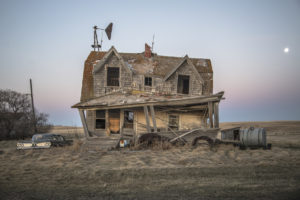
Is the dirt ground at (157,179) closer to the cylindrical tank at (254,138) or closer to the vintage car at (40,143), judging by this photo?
the cylindrical tank at (254,138)

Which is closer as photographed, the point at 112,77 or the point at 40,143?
the point at 40,143

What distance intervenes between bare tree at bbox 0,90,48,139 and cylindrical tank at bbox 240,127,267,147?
68.0 feet

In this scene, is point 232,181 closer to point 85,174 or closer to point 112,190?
point 112,190

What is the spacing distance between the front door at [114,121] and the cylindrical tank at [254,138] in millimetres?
8752

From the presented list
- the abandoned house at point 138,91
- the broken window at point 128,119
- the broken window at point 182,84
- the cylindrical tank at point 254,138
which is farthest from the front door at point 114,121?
the cylindrical tank at point 254,138

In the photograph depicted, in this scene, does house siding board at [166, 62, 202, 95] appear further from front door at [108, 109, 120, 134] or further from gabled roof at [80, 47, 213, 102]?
front door at [108, 109, 120, 134]

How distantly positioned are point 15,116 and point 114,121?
13.2 meters

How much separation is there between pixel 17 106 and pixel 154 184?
73.9ft

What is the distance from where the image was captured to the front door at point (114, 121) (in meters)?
16.2

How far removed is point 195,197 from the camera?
16.0 ft

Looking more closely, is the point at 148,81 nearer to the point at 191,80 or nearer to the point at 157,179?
the point at 191,80

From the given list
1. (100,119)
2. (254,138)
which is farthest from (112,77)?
(254,138)

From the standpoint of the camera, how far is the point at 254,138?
11.6m

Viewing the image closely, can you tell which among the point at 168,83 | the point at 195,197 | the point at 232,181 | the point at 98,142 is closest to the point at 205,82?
the point at 168,83
